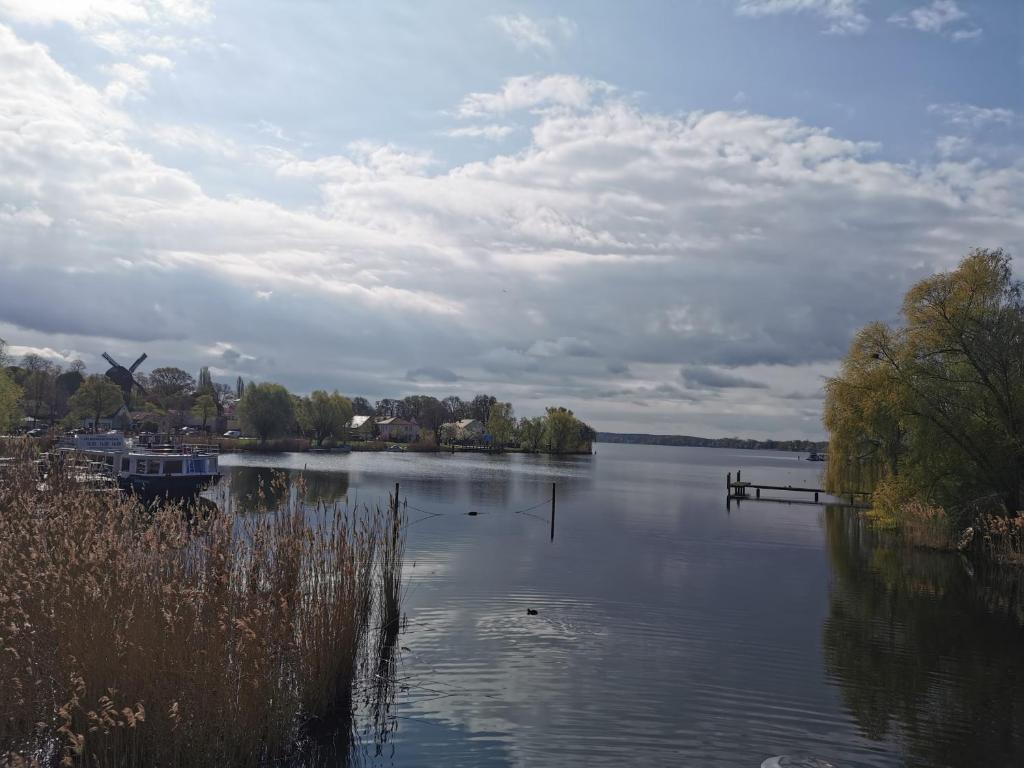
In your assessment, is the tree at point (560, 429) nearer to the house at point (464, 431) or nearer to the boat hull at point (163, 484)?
the house at point (464, 431)

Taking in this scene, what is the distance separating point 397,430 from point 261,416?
65007 mm

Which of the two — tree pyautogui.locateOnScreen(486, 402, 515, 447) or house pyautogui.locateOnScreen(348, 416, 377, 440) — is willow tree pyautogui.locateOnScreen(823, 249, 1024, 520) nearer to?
tree pyautogui.locateOnScreen(486, 402, 515, 447)

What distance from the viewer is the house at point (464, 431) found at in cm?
15938

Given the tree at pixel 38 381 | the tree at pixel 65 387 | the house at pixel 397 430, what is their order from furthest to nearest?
the house at pixel 397 430
the tree at pixel 65 387
the tree at pixel 38 381

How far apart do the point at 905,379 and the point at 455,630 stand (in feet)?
80.7

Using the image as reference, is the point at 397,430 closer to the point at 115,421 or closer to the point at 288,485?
the point at 115,421

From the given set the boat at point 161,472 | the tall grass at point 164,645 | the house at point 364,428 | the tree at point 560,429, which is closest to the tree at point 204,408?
the house at point 364,428

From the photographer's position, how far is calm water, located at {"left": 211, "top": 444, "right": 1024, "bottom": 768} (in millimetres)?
10352

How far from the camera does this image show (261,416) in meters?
117

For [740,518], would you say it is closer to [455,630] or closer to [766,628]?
[766,628]

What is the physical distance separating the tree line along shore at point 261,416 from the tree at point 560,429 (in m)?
Answer: 0.21

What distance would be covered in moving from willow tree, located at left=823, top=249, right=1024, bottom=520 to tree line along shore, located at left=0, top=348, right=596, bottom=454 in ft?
226

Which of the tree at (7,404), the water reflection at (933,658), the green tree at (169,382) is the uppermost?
the green tree at (169,382)

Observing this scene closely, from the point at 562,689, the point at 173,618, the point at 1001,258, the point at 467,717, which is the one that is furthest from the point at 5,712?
the point at 1001,258
